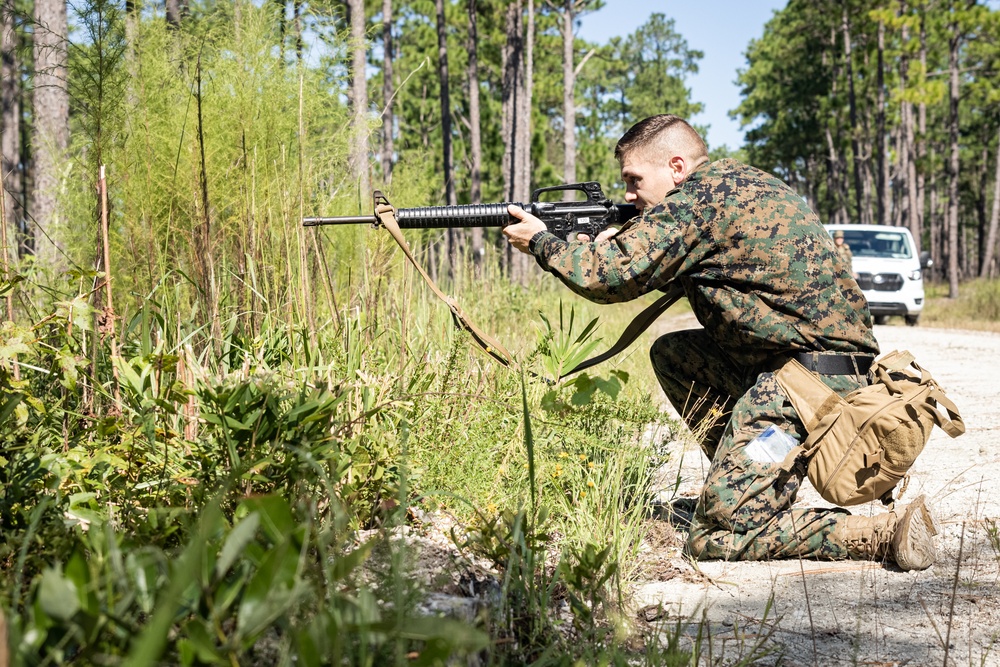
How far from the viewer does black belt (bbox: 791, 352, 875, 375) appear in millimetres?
3309

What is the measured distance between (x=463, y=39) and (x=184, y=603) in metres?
29.5

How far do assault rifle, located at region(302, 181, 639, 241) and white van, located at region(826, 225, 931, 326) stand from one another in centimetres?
1243

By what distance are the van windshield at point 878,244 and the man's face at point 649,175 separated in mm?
13672

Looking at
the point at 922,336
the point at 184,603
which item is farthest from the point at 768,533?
the point at 922,336

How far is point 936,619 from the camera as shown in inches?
97.3

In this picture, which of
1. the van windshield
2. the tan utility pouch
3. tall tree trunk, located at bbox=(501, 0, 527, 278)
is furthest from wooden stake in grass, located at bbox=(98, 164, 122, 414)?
the van windshield

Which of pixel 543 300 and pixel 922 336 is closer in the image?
pixel 543 300

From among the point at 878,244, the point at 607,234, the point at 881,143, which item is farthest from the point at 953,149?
the point at 607,234

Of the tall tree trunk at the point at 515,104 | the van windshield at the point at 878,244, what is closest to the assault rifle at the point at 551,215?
the tall tree trunk at the point at 515,104

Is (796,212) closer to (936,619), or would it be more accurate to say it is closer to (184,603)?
(936,619)

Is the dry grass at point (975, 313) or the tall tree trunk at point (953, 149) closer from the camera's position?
the dry grass at point (975, 313)

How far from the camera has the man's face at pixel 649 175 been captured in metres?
3.57

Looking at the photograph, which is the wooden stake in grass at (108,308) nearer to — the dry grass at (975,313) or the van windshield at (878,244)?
the dry grass at (975,313)

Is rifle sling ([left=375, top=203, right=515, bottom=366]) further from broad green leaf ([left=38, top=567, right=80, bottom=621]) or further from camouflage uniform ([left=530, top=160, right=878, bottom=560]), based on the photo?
broad green leaf ([left=38, top=567, right=80, bottom=621])
